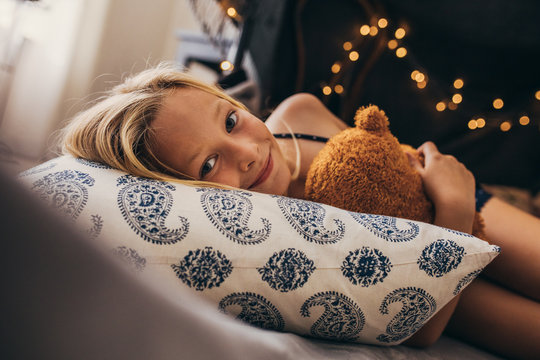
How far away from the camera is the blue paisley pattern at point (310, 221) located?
0.46 m

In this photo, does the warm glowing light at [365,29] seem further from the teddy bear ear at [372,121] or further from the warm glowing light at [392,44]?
the teddy bear ear at [372,121]

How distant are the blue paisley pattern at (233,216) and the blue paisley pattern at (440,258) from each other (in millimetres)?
205

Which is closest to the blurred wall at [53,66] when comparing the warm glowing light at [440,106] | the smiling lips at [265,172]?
Result: the smiling lips at [265,172]

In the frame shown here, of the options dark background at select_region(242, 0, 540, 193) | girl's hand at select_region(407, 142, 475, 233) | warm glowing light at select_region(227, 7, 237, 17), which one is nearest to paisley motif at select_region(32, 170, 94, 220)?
girl's hand at select_region(407, 142, 475, 233)

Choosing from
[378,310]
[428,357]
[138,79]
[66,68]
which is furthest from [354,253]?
[66,68]

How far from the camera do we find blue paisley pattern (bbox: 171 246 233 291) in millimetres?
426

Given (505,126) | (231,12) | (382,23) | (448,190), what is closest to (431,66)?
(382,23)

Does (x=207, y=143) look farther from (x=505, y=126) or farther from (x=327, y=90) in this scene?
(x=505, y=126)

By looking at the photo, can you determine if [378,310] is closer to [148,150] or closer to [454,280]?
[454,280]

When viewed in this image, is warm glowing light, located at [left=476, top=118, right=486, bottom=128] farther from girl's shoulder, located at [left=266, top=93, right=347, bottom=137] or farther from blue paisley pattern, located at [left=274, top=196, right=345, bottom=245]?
blue paisley pattern, located at [left=274, top=196, right=345, bottom=245]

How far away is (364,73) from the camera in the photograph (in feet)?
4.65

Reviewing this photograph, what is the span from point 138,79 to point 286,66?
2.52 feet

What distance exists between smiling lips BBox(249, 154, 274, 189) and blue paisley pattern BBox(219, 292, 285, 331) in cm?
29

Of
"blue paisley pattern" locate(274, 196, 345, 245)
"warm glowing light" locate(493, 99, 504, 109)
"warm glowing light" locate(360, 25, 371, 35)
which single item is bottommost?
"blue paisley pattern" locate(274, 196, 345, 245)
